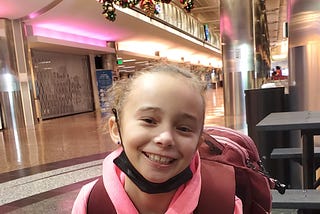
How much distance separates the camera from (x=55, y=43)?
11.7 metres

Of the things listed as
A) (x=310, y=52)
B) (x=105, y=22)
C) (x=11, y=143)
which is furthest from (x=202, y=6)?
(x=310, y=52)

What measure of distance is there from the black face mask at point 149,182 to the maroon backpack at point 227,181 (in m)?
0.08

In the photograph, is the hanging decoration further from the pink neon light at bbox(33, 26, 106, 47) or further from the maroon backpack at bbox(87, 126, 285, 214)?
the maroon backpack at bbox(87, 126, 285, 214)

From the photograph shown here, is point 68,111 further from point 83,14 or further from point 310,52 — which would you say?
point 310,52

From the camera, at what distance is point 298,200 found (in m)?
1.87

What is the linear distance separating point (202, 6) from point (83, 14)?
32.7ft

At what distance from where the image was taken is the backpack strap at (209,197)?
35.0 inches

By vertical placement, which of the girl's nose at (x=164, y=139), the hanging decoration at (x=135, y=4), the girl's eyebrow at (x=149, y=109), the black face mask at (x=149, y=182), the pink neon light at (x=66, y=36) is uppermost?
the pink neon light at (x=66, y=36)

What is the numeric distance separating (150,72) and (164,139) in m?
0.21

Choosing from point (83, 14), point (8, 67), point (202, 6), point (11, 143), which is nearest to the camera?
point (11, 143)

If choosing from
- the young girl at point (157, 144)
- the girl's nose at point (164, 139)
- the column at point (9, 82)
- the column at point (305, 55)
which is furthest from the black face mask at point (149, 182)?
the column at point (9, 82)

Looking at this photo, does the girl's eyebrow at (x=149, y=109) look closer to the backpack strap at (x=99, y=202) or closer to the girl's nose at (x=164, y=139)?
the girl's nose at (x=164, y=139)

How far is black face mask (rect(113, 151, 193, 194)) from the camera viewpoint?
2.85 ft

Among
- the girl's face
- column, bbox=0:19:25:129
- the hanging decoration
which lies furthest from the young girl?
column, bbox=0:19:25:129
